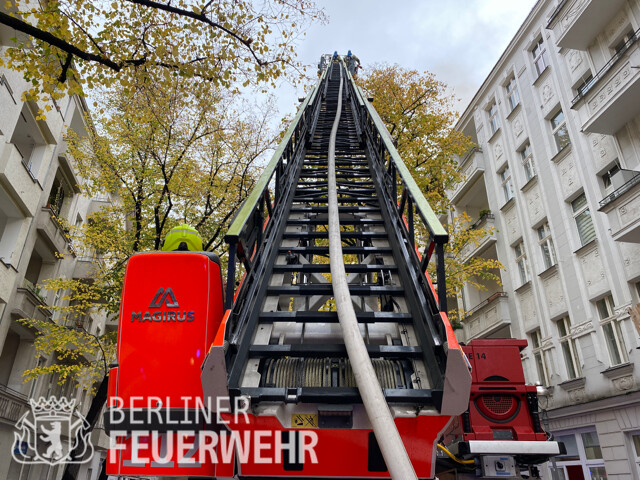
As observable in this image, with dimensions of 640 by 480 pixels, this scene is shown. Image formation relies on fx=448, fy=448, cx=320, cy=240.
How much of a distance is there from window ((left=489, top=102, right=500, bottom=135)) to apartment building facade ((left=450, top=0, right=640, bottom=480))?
2.26 feet

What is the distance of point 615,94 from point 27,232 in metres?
19.8

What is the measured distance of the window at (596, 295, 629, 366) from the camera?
12570 millimetres

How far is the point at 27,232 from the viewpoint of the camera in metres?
16.4

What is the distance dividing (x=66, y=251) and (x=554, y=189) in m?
20.0

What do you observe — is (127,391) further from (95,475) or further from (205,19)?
(95,475)

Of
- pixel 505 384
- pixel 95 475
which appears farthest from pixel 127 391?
pixel 95 475

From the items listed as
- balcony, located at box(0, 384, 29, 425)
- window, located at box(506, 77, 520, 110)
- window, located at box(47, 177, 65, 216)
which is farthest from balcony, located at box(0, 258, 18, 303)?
window, located at box(506, 77, 520, 110)

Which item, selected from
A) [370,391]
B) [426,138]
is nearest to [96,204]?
[426,138]

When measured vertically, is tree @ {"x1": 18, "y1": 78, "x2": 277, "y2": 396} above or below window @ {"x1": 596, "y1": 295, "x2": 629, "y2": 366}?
above

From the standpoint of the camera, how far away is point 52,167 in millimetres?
18484

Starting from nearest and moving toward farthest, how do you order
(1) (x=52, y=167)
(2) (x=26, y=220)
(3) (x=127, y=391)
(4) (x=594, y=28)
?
(3) (x=127, y=391) → (4) (x=594, y=28) → (2) (x=26, y=220) → (1) (x=52, y=167)

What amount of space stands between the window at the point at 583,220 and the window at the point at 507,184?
14.8 ft

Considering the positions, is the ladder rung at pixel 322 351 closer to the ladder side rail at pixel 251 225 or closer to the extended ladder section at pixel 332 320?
the extended ladder section at pixel 332 320

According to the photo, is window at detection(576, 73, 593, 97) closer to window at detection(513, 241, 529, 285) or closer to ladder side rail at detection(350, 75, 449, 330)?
window at detection(513, 241, 529, 285)
